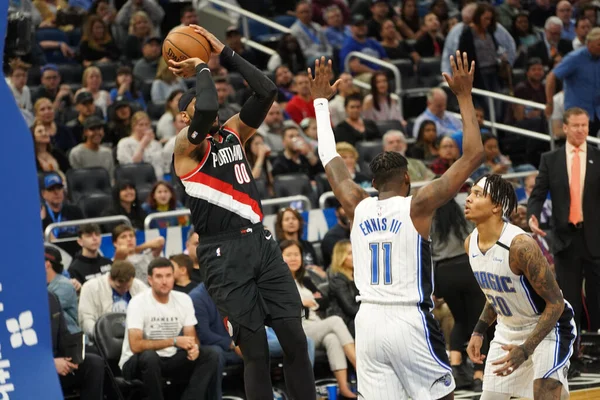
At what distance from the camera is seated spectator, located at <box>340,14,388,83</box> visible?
647 inches

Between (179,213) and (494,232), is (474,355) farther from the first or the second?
(179,213)

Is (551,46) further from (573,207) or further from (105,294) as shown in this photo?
(105,294)

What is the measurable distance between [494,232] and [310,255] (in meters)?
5.08

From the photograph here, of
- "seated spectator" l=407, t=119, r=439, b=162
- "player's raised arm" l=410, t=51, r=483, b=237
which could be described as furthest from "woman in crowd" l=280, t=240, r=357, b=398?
"player's raised arm" l=410, t=51, r=483, b=237

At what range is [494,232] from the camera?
662 cm

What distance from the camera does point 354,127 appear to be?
Result: 46.8 ft

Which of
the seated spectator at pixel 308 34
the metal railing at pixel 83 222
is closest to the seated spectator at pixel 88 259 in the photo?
the metal railing at pixel 83 222

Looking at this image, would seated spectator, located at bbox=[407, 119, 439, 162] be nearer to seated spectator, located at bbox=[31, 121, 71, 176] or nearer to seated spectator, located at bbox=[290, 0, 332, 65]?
seated spectator, located at bbox=[290, 0, 332, 65]

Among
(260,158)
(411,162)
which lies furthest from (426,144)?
(260,158)

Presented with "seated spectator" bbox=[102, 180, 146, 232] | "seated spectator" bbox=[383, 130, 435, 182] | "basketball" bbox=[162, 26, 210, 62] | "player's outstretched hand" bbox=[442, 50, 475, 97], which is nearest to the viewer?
"player's outstretched hand" bbox=[442, 50, 475, 97]

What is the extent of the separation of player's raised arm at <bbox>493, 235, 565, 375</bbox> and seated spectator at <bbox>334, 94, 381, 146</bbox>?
25.1 ft

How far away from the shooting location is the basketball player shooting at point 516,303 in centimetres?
636

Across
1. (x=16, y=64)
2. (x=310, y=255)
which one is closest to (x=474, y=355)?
(x=310, y=255)

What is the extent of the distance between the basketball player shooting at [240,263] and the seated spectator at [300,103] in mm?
8051
